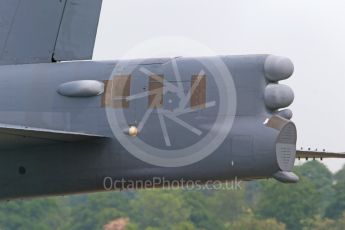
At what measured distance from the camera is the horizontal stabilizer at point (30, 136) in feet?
53.5

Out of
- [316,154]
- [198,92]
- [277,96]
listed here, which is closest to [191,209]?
[316,154]

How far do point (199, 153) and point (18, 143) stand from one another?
3.09 metres

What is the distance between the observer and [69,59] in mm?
19047

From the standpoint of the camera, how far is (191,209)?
4259 cm

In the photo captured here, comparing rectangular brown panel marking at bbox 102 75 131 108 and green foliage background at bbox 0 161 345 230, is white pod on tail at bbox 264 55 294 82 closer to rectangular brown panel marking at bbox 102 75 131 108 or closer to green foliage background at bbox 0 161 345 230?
rectangular brown panel marking at bbox 102 75 131 108

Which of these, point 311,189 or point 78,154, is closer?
point 78,154

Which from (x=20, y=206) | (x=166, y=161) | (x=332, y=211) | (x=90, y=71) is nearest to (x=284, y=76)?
(x=166, y=161)

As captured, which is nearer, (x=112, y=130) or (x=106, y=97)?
(x=112, y=130)

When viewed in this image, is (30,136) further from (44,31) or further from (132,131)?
(44,31)

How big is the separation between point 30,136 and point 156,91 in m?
2.11

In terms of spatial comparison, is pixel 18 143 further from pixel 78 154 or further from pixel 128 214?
pixel 128 214

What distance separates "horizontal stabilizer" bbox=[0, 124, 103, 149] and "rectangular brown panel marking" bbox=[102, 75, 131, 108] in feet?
1.96

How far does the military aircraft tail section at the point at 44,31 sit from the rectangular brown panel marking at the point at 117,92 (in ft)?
6.22

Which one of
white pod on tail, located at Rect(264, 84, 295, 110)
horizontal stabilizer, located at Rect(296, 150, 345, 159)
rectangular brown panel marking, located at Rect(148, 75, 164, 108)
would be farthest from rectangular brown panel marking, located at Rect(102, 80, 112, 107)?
horizontal stabilizer, located at Rect(296, 150, 345, 159)
